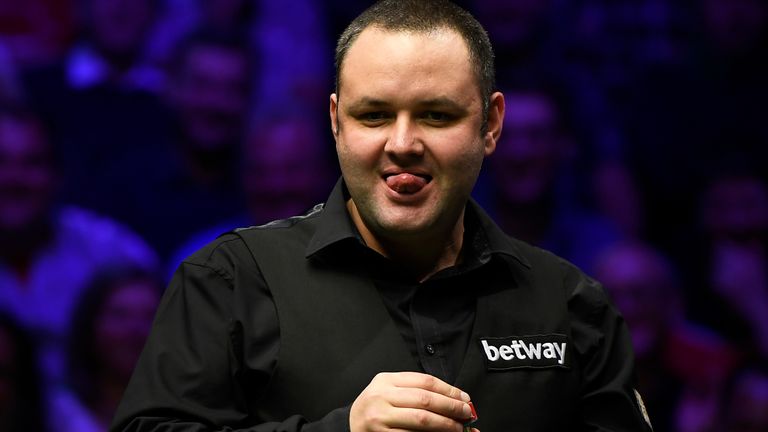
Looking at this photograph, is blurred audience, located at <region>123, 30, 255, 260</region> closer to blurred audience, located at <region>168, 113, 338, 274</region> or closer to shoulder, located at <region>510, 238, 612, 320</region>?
blurred audience, located at <region>168, 113, 338, 274</region>

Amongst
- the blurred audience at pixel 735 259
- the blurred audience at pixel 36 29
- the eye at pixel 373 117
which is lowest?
the blurred audience at pixel 735 259

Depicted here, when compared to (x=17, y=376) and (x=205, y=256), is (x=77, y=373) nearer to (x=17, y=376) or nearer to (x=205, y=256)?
(x=17, y=376)

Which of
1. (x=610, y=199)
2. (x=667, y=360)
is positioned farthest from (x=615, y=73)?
(x=667, y=360)

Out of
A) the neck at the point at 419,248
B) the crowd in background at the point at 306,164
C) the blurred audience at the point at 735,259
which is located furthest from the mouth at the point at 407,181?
the blurred audience at the point at 735,259

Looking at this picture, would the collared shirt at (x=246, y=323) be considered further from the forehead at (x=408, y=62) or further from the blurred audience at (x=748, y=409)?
the blurred audience at (x=748, y=409)

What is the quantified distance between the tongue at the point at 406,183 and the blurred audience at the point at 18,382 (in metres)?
2.23

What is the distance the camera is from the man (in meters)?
1.69

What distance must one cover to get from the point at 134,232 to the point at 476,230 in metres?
1.95

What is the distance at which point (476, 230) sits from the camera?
6.57ft

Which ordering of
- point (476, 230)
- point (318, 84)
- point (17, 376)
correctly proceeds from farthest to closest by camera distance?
point (318, 84) → point (17, 376) → point (476, 230)

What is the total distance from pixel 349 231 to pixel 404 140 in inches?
7.9

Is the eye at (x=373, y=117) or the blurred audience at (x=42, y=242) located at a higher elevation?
the eye at (x=373, y=117)

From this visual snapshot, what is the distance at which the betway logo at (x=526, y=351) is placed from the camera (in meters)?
1.80

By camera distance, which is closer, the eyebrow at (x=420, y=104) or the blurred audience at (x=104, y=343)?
the eyebrow at (x=420, y=104)
